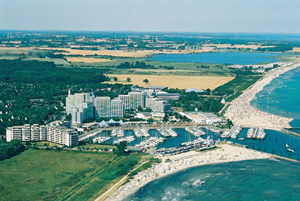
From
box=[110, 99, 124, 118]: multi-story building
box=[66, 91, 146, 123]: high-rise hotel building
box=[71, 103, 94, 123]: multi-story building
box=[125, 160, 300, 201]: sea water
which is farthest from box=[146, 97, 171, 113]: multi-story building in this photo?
box=[125, 160, 300, 201]: sea water

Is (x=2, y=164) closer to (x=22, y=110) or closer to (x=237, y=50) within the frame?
(x=22, y=110)

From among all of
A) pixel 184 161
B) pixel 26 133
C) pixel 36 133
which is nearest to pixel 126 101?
pixel 36 133

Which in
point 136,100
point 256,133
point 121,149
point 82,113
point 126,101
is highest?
point 136,100

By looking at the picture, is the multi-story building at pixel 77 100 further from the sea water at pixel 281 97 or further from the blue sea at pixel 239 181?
the sea water at pixel 281 97

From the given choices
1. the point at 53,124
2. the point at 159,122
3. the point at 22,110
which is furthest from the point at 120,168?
the point at 22,110

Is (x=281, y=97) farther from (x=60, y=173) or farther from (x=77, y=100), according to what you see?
(x=60, y=173)
